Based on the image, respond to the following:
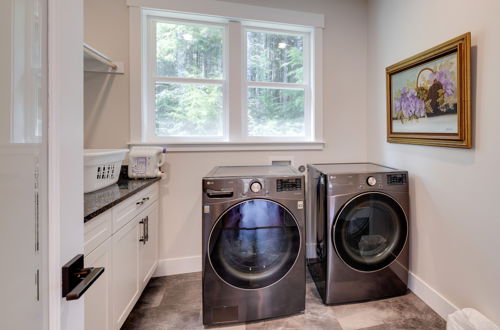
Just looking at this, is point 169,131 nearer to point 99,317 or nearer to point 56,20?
point 99,317

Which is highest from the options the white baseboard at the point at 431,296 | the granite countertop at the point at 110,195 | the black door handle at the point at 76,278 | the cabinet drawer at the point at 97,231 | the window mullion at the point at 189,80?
the window mullion at the point at 189,80

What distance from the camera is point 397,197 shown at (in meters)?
1.82

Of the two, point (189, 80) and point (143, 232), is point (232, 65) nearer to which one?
point (189, 80)

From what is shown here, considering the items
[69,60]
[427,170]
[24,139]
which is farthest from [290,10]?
[24,139]

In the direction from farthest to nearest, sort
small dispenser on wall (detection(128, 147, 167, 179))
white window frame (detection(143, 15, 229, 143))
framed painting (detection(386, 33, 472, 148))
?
white window frame (detection(143, 15, 229, 143))
small dispenser on wall (detection(128, 147, 167, 179))
framed painting (detection(386, 33, 472, 148))

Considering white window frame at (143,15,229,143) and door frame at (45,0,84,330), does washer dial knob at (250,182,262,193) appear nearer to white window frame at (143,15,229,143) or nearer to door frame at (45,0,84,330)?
white window frame at (143,15,229,143)

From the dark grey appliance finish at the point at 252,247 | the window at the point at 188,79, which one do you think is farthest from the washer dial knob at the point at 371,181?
the window at the point at 188,79

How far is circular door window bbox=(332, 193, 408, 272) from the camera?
1771 mm

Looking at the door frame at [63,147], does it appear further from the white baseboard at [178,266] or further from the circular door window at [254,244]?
the white baseboard at [178,266]

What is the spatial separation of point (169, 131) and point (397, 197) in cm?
202

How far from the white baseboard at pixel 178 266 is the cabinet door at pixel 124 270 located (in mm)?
535

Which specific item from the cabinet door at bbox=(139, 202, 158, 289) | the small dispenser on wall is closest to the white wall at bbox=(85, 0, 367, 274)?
the cabinet door at bbox=(139, 202, 158, 289)

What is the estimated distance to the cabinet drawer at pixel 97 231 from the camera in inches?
41.9

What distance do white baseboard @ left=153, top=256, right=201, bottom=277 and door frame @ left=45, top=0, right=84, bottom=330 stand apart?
176 cm
